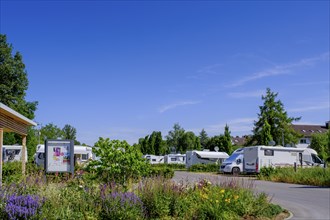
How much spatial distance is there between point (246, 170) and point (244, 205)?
965 inches

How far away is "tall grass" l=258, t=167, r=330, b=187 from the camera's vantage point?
2336 centimetres

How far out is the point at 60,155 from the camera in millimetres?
18625

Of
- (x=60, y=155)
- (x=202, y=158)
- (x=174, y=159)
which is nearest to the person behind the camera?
(x=60, y=155)

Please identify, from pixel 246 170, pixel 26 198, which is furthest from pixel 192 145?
pixel 26 198

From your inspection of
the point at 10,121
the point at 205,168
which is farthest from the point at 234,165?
the point at 10,121

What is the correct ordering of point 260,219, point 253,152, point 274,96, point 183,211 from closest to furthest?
1. point 183,211
2. point 260,219
3. point 253,152
4. point 274,96

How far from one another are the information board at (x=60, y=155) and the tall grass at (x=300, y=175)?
45.5 ft

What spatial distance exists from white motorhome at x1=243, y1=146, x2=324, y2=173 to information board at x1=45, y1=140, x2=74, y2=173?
17.7m

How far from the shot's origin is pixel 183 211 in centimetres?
905

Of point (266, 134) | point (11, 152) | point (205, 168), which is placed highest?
point (266, 134)

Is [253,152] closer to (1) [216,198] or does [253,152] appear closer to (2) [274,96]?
(2) [274,96]

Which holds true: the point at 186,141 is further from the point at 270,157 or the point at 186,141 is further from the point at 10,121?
the point at 10,121

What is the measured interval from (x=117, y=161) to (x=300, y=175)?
54.4 feet

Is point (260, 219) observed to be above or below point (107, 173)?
below
